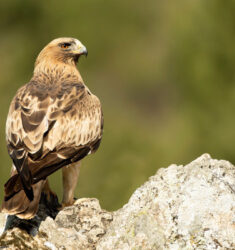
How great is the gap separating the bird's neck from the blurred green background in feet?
30.6

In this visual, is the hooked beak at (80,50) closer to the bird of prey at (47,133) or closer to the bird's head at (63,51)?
the bird's head at (63,51)

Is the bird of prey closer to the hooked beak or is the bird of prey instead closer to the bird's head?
the bird's head

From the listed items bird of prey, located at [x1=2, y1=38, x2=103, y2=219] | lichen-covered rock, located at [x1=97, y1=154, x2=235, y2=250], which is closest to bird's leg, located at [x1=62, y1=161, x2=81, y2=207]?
bird of prey, located at [x1=2, y1=38, x2=103, y2=219]

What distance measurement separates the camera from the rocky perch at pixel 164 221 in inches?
255

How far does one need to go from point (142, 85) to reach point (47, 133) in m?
31.9

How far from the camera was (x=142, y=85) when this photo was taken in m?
39.3

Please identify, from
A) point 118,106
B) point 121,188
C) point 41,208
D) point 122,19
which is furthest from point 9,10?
point 41,208

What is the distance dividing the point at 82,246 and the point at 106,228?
43 cm

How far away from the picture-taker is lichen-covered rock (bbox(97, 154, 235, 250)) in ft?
21.2

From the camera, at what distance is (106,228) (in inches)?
281

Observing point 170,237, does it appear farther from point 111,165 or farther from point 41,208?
point 111,165

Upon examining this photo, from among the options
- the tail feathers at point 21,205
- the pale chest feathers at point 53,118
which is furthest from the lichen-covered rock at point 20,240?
the pale chest feathers at point 53,118

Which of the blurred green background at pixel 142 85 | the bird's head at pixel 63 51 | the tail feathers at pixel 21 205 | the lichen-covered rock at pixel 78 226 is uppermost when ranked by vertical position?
the bird's head at pixel 63 51

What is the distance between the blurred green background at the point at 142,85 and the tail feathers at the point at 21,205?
11.4 m
